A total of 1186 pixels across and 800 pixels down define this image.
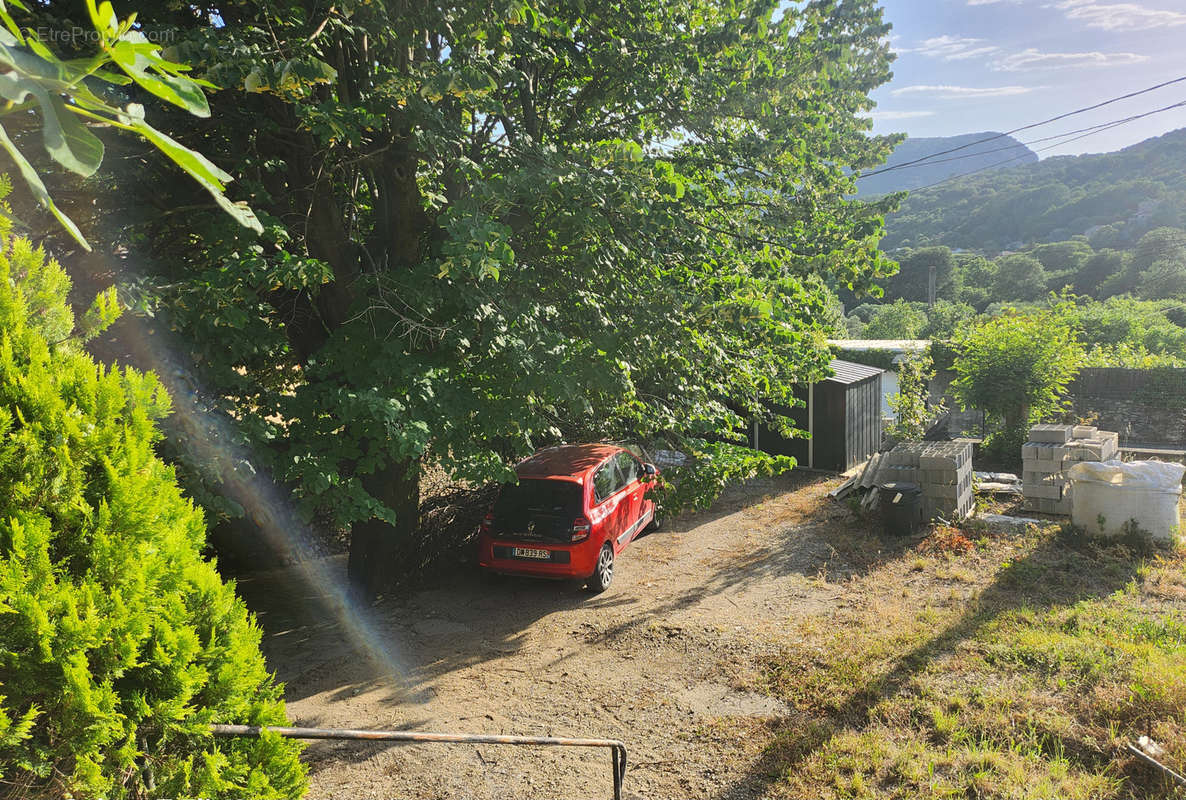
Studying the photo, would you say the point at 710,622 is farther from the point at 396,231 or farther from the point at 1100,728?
the point at 396,231

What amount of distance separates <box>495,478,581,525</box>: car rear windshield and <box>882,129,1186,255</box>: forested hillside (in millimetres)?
80418

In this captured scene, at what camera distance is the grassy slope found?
15.8 feet

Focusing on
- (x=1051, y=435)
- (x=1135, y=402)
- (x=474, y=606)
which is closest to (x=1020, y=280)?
(x=1135, y=402)

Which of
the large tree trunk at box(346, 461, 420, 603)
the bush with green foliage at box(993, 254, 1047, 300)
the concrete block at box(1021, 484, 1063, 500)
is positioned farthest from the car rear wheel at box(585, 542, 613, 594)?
the bush with green foliage at box(993, 254, 1047, 300)

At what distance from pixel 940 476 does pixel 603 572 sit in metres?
5.67

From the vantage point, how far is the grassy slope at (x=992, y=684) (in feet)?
15.8

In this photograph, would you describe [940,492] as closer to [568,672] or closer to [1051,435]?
[1051,435]

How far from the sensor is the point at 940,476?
35.0ft

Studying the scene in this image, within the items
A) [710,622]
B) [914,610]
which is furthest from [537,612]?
[914,610]

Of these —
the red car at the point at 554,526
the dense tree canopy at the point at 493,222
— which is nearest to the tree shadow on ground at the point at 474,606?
the red car at the point at 554,526

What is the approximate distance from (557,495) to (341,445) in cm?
328

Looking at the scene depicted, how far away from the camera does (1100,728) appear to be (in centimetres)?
516

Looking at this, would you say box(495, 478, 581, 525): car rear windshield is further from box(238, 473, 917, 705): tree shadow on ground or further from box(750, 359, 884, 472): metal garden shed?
box(750, 359, 884, 472): metal garden shed

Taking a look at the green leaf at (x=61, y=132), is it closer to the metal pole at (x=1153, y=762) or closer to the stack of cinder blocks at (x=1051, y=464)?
the metal pole at (x=1153, y=762)
